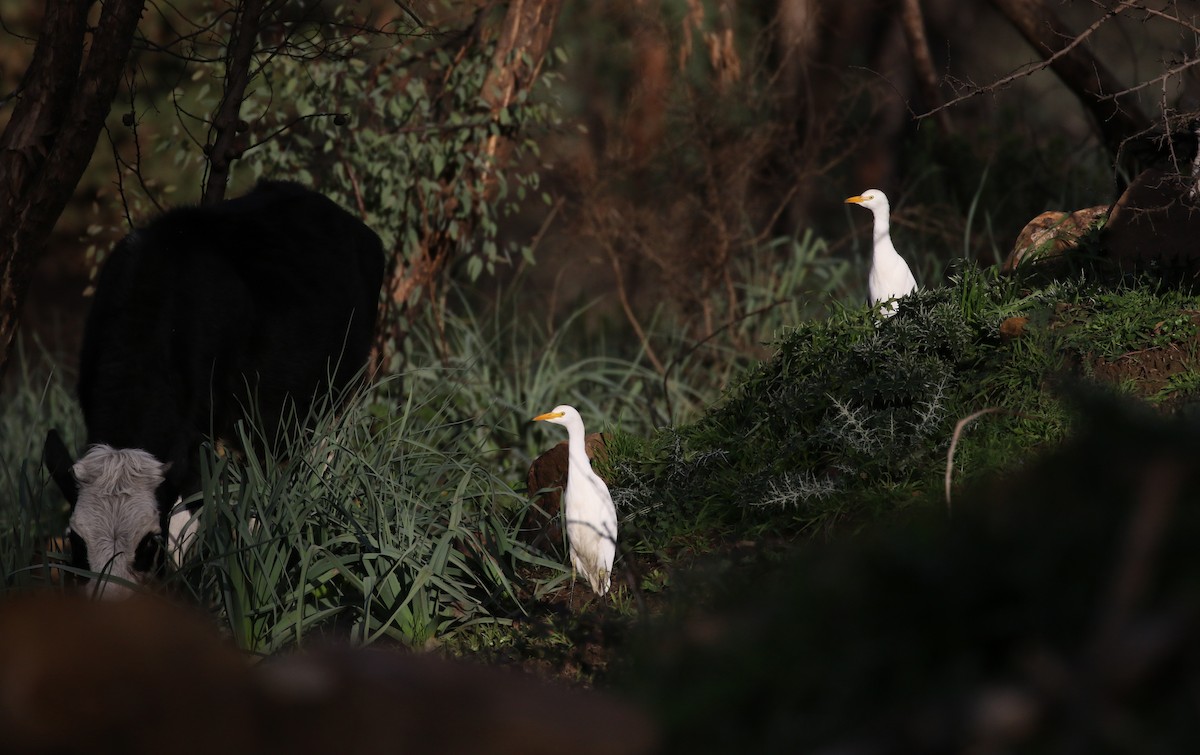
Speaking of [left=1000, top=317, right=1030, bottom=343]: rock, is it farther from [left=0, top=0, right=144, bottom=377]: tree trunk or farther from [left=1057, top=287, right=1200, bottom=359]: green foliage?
[left=0, top=0, right=144, bottom=377]: tree trunk

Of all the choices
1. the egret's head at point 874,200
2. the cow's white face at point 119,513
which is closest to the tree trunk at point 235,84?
the cow's white face at point 119,513

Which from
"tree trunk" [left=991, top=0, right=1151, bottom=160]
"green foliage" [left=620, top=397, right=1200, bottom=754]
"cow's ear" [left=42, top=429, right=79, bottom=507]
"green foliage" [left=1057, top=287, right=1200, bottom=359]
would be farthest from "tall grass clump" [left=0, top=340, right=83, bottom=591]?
"tree trunk" [left=991, top=0, right=1151, bottom=160]

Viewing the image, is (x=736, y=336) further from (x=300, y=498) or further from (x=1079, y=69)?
(x=300, y=498)

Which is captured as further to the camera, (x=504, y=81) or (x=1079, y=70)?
(x=504, y=81)

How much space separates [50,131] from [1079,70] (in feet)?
18.0

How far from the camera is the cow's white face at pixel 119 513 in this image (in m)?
4.61

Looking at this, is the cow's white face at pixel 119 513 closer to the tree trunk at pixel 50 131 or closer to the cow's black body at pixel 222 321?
the cow's black body at pixel 222 321

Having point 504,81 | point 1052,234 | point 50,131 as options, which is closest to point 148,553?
point 50,131

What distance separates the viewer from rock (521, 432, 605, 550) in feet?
17.7

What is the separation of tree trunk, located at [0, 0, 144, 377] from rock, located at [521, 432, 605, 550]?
231cm

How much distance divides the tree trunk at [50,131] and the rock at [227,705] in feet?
11.6

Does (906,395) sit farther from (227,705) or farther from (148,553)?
(227,705)

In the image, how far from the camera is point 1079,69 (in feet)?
23.5

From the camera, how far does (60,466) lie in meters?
4.88
